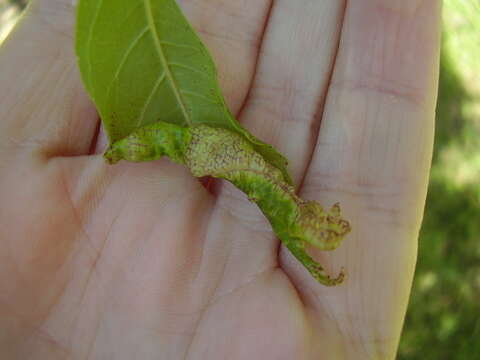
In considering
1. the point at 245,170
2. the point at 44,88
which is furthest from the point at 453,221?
the point at 44,88

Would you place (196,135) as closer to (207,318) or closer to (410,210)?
(207,318)

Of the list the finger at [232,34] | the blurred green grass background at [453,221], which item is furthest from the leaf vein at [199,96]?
the blurred green grass background at [453,221]

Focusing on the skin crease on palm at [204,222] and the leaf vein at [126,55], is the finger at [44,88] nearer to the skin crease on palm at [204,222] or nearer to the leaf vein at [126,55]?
the skin crease on palm at [204,222]

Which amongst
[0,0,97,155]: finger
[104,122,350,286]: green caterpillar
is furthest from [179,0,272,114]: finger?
[0,0,97,155]: finger

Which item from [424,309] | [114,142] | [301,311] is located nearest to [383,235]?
[301,311]

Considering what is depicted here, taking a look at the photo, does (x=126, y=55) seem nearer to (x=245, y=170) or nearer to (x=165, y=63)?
(x=165, y=63)

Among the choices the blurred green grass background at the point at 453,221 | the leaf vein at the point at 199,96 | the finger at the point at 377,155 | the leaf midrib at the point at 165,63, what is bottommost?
the blurred green grass background at the point at 453,221

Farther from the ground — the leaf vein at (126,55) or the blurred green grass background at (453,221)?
the leaf vein at (126,55)

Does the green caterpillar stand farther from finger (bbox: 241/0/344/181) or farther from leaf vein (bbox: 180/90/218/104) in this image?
finger (bbox: 241/0/344/181)
